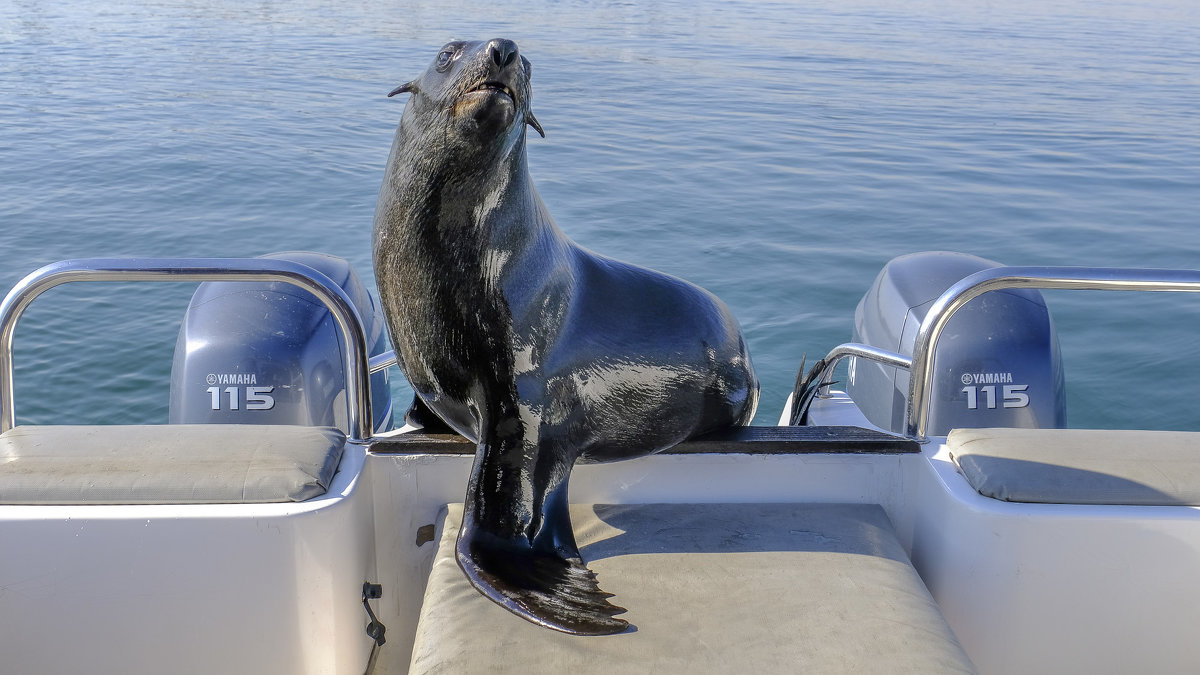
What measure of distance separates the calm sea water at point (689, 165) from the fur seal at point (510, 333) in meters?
3.99

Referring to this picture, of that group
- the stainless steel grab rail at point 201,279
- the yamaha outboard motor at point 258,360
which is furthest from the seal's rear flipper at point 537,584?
the yamaha outboard motor at point 258,360

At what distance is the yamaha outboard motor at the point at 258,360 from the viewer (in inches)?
143

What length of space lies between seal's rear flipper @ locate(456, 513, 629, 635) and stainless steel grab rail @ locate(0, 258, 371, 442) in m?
0.57

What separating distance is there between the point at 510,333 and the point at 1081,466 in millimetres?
1377

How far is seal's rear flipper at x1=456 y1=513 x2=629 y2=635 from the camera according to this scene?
2.03 meters

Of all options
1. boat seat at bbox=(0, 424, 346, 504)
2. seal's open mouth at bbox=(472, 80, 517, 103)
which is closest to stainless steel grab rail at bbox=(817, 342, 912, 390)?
seal's open mouth at bbox=(472, 80, 517, 103)

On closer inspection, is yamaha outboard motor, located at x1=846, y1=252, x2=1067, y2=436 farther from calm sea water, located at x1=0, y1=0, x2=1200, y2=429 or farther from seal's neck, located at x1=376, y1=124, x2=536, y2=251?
calm sea water, located at x1=0, y1=0, x2=1200, y2=429

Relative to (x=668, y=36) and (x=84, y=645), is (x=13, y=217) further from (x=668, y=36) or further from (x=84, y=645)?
(x=668, y=36)

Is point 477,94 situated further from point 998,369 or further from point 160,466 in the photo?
point 998,369

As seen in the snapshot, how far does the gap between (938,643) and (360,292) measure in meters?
3.00

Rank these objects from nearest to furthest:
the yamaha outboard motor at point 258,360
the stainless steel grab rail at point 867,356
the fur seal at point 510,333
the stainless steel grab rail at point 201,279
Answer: the fur seal at point 510,333 < the stainless steel grab rail at point 201,279 < the stainless steel grab rail at point 867,356 < the yamaha outboard motor at point 258,360

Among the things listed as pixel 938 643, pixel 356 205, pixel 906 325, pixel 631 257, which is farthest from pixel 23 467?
pixel 356 205

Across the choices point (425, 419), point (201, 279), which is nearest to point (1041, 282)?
point (425, 419)

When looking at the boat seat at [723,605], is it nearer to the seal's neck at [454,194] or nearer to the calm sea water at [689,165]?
the seal's neck at [454,194]
